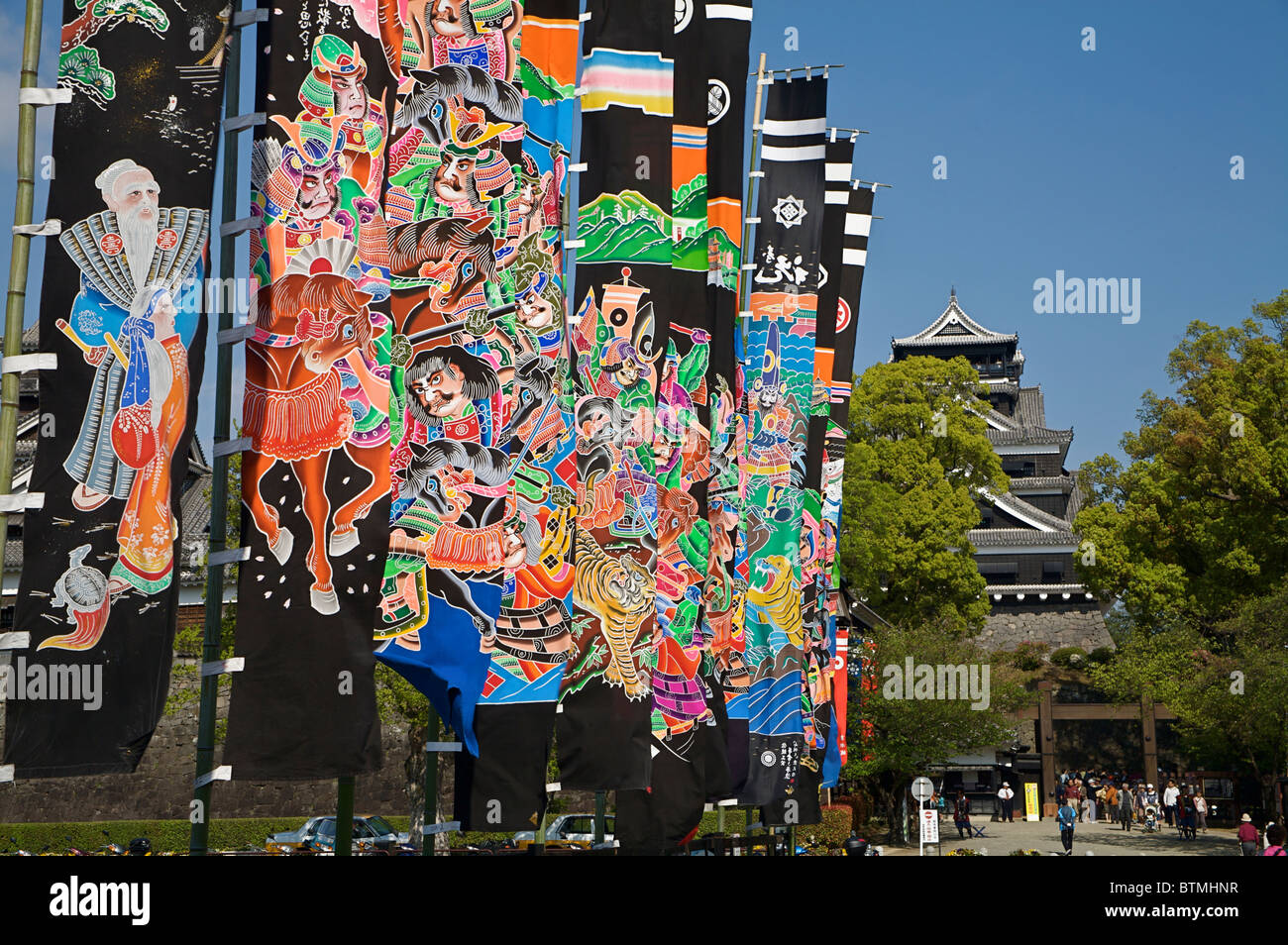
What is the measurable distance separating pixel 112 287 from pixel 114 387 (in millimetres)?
689

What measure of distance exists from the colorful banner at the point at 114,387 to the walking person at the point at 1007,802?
41035mm

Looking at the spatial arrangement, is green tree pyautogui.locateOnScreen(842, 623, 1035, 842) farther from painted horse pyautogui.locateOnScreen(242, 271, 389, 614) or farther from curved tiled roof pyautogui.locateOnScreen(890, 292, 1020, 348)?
curved tiled roof pyautogui.locateOnScreen(890, 292, 1020, 348)

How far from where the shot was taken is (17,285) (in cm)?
830

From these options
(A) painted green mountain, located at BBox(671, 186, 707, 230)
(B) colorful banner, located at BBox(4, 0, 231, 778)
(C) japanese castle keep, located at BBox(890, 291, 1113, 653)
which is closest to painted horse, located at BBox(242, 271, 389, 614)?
(B) colorful banner, located at BBox(4, 0, 231, 778)

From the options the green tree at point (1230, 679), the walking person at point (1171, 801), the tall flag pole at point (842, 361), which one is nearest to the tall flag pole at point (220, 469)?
the tall flag pole at point (842, 361)

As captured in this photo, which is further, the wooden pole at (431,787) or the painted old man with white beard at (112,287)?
the wooden pole at (431,787)

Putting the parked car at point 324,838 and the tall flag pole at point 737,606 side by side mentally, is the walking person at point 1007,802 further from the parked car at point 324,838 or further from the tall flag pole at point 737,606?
the tall flag pole at point 737,606

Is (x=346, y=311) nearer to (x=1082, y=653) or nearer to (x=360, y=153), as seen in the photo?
(x=360, y=153)

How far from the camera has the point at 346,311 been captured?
10.3 meters

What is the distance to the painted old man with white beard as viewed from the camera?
28.9 feet

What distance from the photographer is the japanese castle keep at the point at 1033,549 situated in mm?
66188

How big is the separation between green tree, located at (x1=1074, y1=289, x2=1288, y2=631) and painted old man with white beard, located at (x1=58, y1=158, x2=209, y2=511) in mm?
36875

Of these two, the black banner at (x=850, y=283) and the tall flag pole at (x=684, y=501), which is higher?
the black banner at (x=850, y=283)
